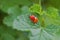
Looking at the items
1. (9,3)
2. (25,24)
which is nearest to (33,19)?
(25,24)

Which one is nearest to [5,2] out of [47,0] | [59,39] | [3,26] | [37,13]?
[3,26]

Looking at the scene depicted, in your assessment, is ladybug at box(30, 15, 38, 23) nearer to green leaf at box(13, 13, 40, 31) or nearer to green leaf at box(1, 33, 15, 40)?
green leaf at box(13, 13, 40, 31)

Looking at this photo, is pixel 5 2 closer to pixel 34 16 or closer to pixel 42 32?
pixel 34 16

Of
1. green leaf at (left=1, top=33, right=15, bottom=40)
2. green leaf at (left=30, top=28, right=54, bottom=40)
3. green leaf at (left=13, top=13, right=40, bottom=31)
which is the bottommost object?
green leaf at (left=1, top=33, right=15, bottom=40)

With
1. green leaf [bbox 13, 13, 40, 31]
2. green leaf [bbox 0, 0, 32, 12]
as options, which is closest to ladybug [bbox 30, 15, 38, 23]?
green leaf [bbox 13, 13, 40, 31]

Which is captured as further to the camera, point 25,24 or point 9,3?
point 9,3

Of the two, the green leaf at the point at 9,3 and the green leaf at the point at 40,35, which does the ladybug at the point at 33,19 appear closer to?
the green leaf at the point at 40,35

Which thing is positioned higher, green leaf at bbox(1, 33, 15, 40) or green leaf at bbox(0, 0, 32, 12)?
green leaf at bbox(0, 0, 32, 12)

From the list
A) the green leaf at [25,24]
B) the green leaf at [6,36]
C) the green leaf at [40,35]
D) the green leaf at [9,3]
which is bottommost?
the green leaf at [6,36]

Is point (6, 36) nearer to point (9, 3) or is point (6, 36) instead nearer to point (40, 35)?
point (9, 3)

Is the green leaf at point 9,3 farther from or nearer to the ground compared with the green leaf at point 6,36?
farther from the ground

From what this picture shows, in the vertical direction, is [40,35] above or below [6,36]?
above

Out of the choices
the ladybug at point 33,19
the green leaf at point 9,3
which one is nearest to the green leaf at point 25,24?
the ladybug at point 33,19
